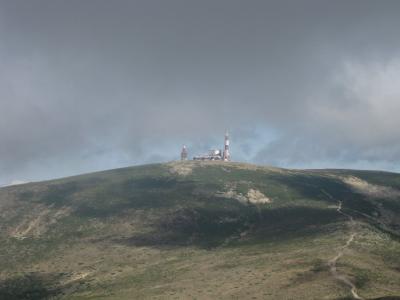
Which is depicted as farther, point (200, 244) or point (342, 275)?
point (200, 244)

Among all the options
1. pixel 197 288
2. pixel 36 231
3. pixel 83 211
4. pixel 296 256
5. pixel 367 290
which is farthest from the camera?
pixel 83 211

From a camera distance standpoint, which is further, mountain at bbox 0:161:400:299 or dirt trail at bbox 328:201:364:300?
mountain at bbox 0:161:400:299

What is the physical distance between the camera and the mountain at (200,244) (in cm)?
9169

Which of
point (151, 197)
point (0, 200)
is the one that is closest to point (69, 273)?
point (151, 197)

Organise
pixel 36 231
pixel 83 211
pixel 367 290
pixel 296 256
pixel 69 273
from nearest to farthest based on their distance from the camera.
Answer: pixel 367 290 < pixel 296 256 < pixel 69 273 < pixel 36 231 < pixel 83 211

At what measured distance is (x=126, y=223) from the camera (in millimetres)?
162125

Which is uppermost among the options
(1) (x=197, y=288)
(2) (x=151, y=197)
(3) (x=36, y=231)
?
(2) (x=151, y=197)

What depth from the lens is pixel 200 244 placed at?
467ft

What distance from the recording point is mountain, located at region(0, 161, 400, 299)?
91.7 m

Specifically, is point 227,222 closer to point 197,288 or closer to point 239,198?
point 239,198

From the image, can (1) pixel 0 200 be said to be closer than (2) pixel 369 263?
No

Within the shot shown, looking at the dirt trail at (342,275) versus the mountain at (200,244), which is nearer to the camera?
the dirt trail at (342,275)

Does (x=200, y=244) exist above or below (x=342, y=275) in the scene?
above

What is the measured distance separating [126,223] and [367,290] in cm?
9829
